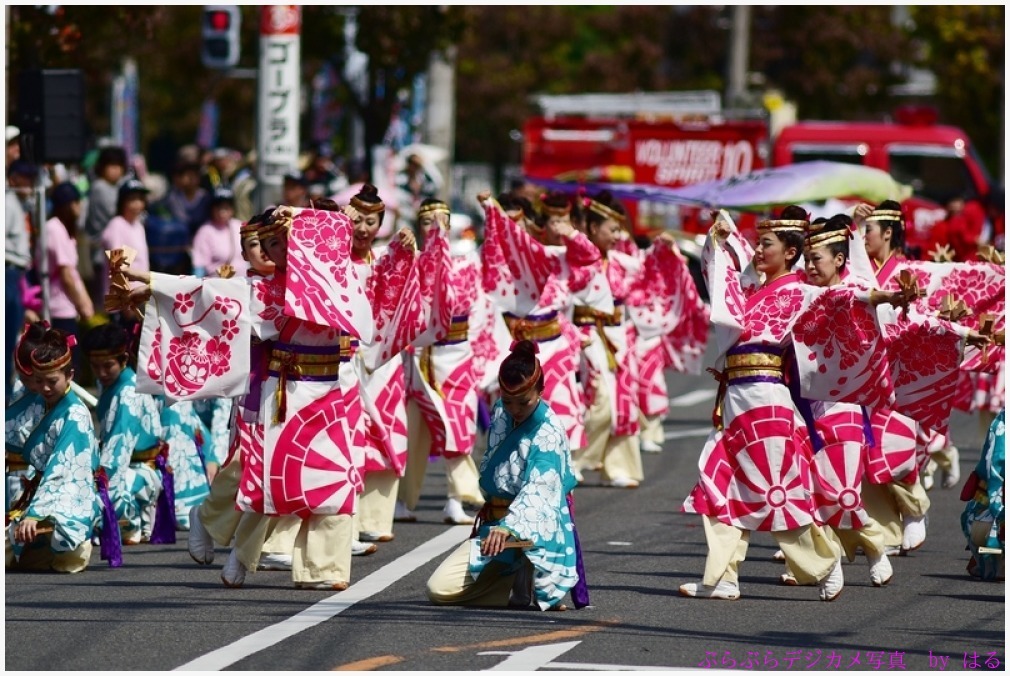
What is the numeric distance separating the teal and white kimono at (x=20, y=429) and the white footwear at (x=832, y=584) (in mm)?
3558

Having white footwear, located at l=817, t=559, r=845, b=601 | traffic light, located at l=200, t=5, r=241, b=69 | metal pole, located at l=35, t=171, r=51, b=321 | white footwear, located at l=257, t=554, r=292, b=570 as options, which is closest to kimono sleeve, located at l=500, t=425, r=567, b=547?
white footwear, located at l=817, t=559, r=845, b=601

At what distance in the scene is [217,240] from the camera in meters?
15.8

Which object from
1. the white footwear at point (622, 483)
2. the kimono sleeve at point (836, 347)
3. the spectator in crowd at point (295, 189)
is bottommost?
the white footwear at point (622, 483)

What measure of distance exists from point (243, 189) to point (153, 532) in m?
9.15

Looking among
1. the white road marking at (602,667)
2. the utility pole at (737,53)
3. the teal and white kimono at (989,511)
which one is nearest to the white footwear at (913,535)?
the teal and white kimono at (989,511)

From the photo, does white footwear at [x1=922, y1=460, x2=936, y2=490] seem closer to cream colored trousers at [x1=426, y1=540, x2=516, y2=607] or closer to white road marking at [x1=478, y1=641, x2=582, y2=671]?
cream colored trousers at [x1=426, y1=540, x2=516, y2=607]

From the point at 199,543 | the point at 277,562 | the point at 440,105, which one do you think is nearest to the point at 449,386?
the point at 277,562

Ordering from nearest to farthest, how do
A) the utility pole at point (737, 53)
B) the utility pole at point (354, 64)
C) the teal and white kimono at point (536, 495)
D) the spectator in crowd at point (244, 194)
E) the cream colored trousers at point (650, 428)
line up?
1. the teal and white kimono at point (536, 495)
2. the cream colored trousers at point (650, 428)
3. the spectator in crowd at point (244, 194)
4. the utility pole at point (354, 64)
5. the utility pole at point (737, 53)

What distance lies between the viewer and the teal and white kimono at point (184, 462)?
36.0ft

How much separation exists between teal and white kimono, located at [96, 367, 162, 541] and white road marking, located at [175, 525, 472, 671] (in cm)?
144

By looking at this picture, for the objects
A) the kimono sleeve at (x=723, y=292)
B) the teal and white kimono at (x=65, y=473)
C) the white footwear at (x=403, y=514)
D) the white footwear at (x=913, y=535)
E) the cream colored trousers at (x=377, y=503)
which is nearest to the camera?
the kimono sleeve at (x=723, y=292)

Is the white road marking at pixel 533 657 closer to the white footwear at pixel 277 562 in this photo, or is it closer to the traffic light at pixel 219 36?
the white footwear at pixel 277 562

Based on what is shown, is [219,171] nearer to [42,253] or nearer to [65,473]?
[42,253]

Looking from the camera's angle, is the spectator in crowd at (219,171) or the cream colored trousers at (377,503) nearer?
the cream colored trousers at (377,503)
